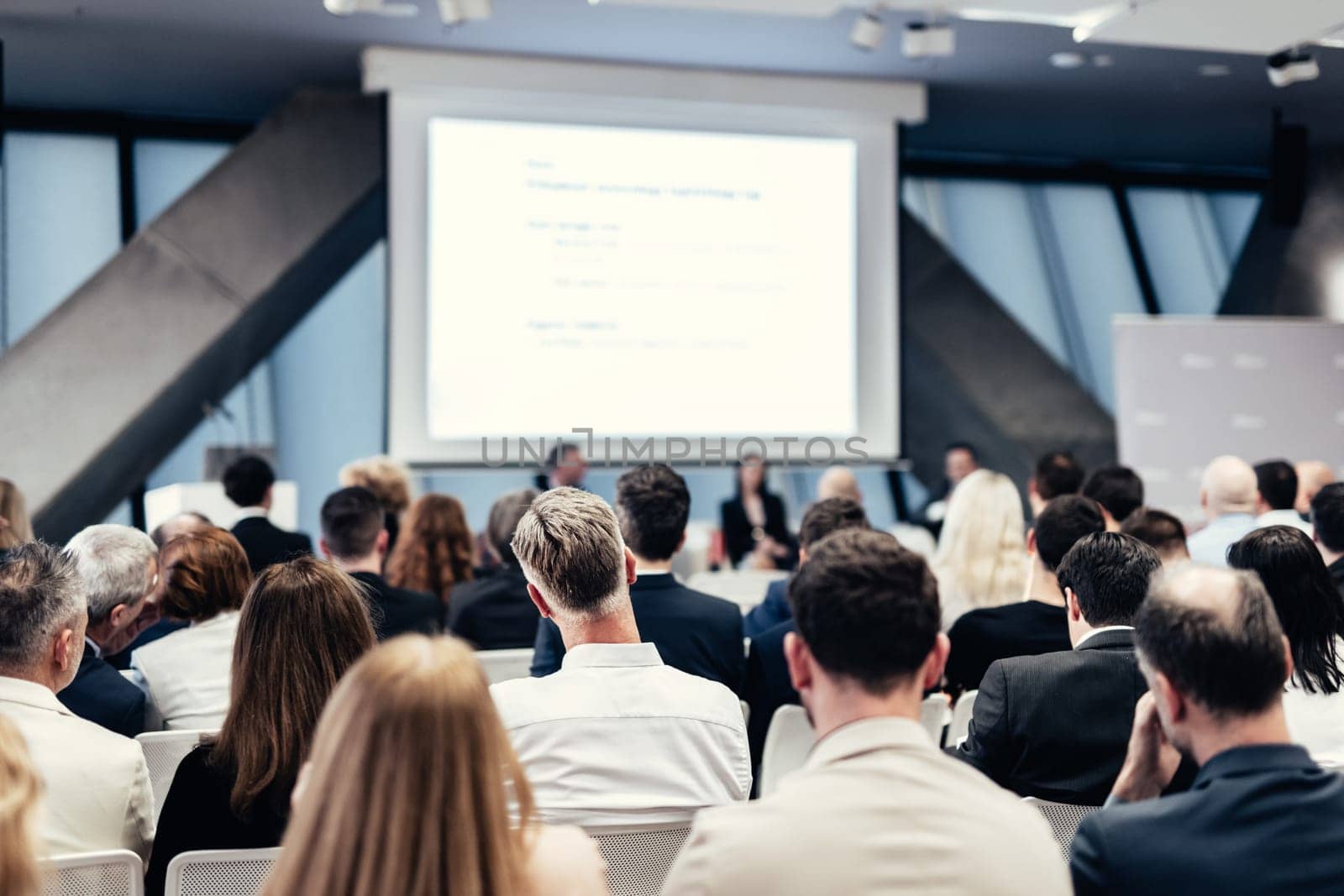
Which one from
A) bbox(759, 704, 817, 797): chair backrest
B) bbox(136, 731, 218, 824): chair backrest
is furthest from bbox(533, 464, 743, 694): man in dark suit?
bbox(136, 731, 218, 824): chair backrest

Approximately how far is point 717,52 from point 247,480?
3.82 metres

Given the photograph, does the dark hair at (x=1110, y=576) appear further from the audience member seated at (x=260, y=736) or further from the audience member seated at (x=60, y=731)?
the audience member seated at (x=60, y=731)

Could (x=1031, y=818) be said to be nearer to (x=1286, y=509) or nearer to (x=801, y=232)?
(x=1286, y=509)

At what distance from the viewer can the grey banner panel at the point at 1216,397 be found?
820 cm

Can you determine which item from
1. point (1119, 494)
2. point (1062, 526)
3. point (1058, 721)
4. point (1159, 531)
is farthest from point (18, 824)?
point (1119, 494)

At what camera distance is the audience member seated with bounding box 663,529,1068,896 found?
4.42 feet

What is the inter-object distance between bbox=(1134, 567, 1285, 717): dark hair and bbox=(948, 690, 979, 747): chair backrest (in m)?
1.39

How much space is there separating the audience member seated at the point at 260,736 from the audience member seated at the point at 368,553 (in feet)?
5.73

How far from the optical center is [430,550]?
481 cm

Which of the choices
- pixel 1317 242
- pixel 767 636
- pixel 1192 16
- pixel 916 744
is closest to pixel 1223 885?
pixel 916 744

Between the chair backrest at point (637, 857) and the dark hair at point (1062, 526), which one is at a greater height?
the dark hair at point (1062, 526)

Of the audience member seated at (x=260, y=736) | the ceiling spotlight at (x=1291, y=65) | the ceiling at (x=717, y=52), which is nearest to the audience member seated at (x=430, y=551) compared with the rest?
the ceiling at (x=717, y=52)

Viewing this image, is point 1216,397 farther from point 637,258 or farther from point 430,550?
point 430,550

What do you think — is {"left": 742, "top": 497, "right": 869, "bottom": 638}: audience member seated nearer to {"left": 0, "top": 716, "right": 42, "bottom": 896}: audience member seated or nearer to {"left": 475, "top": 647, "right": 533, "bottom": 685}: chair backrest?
{"left": 475, "top": 647, "right": 533, "bottom": 685}: chair backrest
